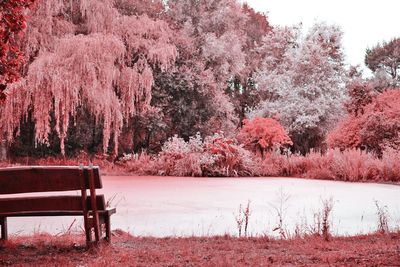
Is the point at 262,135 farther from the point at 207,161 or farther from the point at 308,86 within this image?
the point at 207,161

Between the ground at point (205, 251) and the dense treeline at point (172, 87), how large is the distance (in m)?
8.60

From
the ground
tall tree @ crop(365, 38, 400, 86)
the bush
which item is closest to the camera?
the ground

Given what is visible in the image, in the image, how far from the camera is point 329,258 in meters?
4.49

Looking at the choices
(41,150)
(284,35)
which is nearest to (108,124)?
(41,150)

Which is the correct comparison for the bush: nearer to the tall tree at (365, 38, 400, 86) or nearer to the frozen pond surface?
the frozen pond surface

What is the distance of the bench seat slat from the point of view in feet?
16.1

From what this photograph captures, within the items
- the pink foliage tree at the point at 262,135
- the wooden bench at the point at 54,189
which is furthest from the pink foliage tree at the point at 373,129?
the wooden bench at the point at 54,189

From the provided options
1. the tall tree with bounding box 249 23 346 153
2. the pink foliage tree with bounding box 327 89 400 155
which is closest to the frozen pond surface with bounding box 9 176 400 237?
the pink foliage tree with bounding box 327 89 400 155

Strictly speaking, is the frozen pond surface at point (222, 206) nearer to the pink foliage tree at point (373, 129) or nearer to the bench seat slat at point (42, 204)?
the bench seat slat at point (42, 204)

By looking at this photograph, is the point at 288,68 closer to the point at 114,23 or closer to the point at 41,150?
the point at 114,23

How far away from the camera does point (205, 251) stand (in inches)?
197

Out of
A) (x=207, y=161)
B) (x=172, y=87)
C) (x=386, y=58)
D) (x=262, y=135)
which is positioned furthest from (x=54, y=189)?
(x=386, y=58)

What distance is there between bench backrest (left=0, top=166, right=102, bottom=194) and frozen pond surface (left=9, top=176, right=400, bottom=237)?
1537 mm

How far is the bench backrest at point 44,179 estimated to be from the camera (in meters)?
4.77
